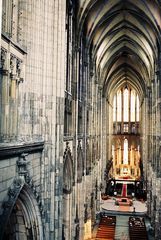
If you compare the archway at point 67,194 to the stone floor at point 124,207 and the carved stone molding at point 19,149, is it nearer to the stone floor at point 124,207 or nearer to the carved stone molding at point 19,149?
the carved stone molding at point 19,149

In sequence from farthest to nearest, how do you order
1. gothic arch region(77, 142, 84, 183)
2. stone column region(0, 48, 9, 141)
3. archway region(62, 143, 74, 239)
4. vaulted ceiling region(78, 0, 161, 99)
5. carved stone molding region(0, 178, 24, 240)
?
1. vaulted ceiling region(78, 0, 161, 99)
2. gothic arch region(77, 142, 84, 183)
3. archway region(62, 143, 74, 239)
4. stone column region(0, 48, 9, 141)
5. carved stone molding region(0, 178, 24, 240)

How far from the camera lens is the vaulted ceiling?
86.9 ft

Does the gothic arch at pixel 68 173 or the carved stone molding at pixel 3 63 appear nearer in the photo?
the carved stone molding at pixel 3 63

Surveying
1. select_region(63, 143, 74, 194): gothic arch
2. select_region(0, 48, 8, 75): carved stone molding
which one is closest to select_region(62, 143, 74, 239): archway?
select_region(63, 143, 74, 194): gothic arch

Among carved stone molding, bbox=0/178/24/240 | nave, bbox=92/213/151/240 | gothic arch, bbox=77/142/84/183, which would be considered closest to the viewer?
carved stone molding, bbox=0/178/24/240

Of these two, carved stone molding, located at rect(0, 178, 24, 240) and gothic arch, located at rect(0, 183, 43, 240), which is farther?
gothic arch, located at rect(0, 183, 43, 240)

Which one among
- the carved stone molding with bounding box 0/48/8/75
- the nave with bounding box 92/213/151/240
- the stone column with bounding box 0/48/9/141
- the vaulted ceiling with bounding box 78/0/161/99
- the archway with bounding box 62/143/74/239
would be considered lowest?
the nave with bounding box 92/213/151/240

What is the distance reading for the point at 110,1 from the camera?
27.5 m

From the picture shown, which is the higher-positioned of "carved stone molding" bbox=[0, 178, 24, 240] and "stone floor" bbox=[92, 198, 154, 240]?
"carved stone molding" bbox=[0, 178, 24, 240]

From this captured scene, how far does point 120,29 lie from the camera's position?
113ft

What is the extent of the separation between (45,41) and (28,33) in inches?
53.8

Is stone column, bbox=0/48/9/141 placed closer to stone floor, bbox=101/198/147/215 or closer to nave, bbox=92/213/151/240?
nave, bbox=92/213/151/240

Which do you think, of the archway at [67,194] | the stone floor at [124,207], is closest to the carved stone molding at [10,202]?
the archway at [67,194]

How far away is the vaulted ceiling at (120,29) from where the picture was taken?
2648 centimetres
